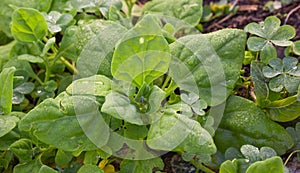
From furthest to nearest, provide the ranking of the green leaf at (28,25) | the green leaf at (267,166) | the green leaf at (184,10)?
the green leaf at (184,10) < the green leaf at (28,25) < the green leaf at (267,166)

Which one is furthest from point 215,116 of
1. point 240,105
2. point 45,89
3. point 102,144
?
point 45,89

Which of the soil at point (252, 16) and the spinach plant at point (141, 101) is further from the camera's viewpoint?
the soil at point (252, 16)

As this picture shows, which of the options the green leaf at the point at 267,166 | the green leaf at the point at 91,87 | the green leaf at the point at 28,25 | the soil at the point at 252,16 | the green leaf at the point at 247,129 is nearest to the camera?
the green leaf at the point at 267,166

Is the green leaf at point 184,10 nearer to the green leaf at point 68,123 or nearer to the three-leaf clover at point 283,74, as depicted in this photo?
the three-leaf clover at point 283,74

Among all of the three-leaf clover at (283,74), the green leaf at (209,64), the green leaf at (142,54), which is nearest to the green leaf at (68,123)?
the green leaf at (142,54)

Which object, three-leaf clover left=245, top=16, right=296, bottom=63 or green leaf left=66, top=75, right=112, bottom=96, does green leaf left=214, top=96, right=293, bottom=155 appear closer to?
three-leaf clover left=245, top=16, right=296, bottom=63

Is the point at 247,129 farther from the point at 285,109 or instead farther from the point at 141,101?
the point at 141,101
